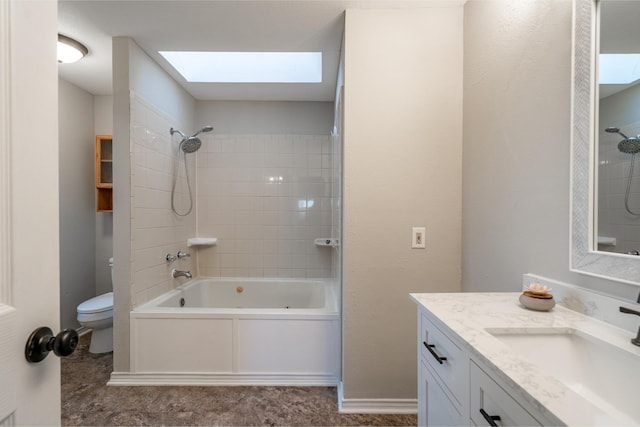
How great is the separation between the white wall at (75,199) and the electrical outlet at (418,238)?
2998 mm

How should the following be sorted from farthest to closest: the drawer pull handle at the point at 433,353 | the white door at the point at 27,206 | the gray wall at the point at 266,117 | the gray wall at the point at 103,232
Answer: the gray wall at the point at 266,117 < the gray wall at the point at 103,232 < the drawer pull handle at the point at 433,353 < the white door at the point at 27,206

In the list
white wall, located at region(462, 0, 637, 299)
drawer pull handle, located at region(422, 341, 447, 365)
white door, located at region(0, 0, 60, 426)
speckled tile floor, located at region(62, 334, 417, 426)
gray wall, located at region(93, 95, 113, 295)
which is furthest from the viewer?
gray wall, located at region(93, 95, 113, 295)

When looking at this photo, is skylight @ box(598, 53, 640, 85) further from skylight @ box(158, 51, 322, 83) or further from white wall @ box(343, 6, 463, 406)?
skylight @ box(158, 51, 322, 83)

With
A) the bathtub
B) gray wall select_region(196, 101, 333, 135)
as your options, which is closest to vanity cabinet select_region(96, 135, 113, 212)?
gray wall select_region(196, 101, 333, 135)

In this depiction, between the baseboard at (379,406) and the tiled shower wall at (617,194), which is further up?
the tiled shower wall at (617,194)

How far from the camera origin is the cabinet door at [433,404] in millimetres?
835

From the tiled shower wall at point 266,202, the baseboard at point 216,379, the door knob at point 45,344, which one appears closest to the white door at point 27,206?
the door knob at point 45,344

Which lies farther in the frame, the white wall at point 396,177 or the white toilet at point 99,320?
the white toilet at point 99,320

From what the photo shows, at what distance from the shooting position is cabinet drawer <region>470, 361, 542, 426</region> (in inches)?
22.1

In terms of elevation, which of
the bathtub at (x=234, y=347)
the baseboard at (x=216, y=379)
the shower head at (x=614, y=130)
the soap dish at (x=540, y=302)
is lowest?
the baseboard at (x=216, y=379)

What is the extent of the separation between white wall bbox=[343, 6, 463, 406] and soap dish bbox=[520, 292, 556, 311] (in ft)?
2.46

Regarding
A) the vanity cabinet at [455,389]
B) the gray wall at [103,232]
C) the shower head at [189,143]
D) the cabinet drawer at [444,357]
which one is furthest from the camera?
the gray wall at [103,232]

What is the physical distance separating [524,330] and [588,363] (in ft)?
0.53

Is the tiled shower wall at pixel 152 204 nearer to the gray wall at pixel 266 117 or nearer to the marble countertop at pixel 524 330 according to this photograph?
the gray wall at pixel 266 117
